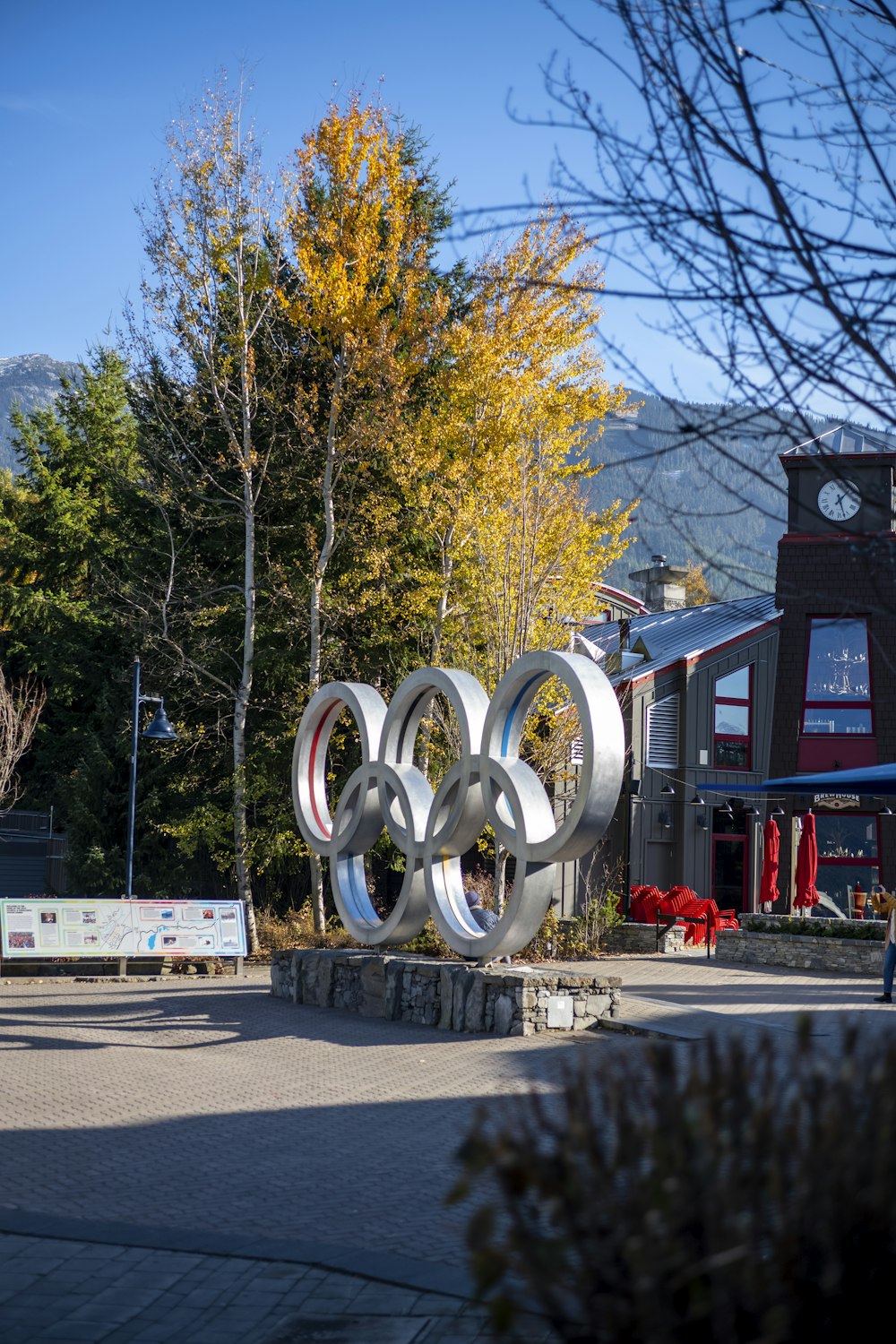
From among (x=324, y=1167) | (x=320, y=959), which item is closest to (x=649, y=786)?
(x=320, y=959)

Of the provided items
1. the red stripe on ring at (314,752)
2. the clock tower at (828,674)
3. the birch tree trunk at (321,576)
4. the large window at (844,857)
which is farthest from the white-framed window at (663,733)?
the red stripe on ring at (314,752)

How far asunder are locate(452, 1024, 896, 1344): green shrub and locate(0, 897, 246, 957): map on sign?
17.6 metres

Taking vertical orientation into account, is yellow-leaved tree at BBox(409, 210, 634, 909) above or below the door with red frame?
above

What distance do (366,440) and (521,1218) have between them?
22496mm

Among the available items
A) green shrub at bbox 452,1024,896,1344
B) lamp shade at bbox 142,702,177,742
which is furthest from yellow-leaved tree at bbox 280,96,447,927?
green shrub at bbox 452,1024,896,1344

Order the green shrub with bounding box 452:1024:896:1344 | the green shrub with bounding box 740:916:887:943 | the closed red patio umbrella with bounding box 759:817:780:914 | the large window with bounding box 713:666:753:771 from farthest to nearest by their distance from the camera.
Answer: the large window with bounding box 713:666:753:771 → the closed red patio umbrella with bounding box 759:817:780:914 → the green shrub with bounding box 740:916:887:943 → the green shrub with bounding box 452:1024:896:1344

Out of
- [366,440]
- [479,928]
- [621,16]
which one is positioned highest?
[366,440]

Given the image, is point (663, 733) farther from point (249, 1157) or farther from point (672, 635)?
point (249, 1157)

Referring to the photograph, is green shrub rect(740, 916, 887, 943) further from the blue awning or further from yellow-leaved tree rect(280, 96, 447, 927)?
yellow-leaved tree rect(280, 96, 447, 927)

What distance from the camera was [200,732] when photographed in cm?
2645

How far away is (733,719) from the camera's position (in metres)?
30.1

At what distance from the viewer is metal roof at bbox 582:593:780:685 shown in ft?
93.3

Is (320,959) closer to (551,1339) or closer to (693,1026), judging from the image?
(693,1026)

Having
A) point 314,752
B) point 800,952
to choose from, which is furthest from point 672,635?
point 314,752
